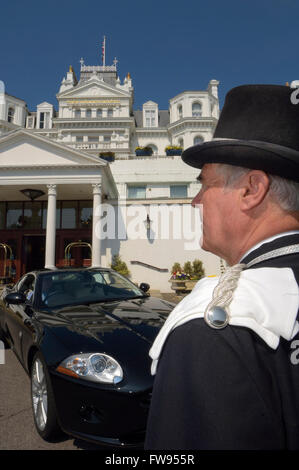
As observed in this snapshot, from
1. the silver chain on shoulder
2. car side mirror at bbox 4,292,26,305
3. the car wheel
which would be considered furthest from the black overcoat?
car side mirror at bbox 4,292,26,305

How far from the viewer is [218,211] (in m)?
1.03

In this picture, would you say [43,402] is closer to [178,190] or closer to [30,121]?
[178,190]

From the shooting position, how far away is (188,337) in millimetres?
744

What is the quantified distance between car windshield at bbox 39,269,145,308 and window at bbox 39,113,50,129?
36.3 meters

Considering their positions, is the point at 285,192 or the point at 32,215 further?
the point at 32,215

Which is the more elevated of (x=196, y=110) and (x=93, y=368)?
(x=196, y=110)

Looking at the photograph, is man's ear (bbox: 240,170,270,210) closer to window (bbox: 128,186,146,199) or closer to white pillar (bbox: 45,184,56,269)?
white pillar (bbox: 45,184,56,269)

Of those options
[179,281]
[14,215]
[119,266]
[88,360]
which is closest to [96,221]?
[119,266]

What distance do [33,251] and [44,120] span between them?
940 inches

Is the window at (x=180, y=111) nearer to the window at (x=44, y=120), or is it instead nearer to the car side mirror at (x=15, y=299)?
the window at (x=44, y=120)

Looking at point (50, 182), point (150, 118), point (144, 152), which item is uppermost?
point (150, 118)

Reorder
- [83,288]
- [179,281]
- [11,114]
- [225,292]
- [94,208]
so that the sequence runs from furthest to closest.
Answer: [11,114] → [94,208] → [179,281] → [83,288] → [225,292]
